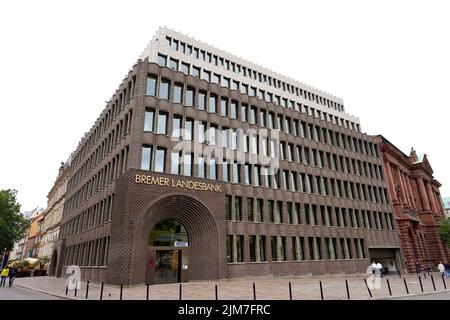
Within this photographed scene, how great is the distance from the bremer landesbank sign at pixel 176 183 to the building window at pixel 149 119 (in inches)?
192

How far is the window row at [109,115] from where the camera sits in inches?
1169

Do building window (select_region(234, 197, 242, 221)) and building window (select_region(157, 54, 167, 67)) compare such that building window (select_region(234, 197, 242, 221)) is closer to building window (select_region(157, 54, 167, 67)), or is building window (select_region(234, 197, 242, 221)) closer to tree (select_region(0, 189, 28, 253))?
building window (select_region(157, 54, 167, 67))

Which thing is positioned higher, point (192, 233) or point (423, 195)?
point (423, 195)

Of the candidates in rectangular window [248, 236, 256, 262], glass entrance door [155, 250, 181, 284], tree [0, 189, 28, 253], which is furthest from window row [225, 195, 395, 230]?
tree [0, 189, 28, 253]

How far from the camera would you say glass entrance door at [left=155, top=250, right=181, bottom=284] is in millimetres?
24094

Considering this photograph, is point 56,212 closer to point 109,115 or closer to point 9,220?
point 9,220

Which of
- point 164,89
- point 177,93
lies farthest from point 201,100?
point 164,89

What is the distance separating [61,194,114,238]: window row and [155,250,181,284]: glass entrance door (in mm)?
6723

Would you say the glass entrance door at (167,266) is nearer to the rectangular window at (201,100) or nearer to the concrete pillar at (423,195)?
the rectangular window at (201,100)

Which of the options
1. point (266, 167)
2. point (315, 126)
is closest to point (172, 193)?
point (266, 167)

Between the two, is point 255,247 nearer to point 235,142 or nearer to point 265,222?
point 265,222

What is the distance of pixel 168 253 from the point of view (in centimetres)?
2527

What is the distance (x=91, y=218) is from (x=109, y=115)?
40.4ft

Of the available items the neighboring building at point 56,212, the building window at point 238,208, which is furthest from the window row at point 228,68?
the neighboring building at point 56,212
